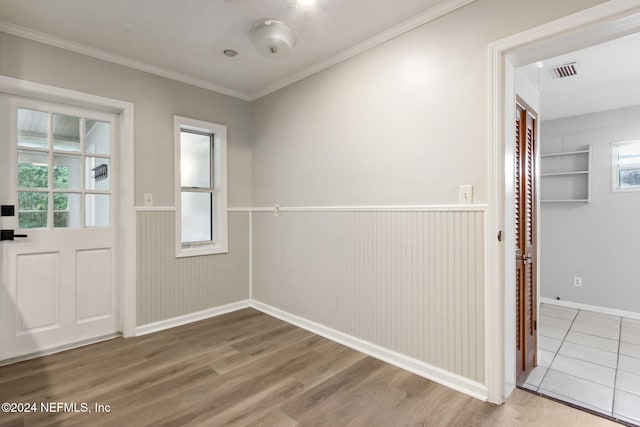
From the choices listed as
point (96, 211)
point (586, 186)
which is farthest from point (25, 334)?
point (586, 186)

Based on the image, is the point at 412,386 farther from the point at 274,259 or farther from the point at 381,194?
the point at 274,259

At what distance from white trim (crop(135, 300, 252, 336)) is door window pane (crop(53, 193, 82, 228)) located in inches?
43.2

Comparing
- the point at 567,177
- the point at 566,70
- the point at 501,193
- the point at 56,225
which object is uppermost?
the point at 566,70

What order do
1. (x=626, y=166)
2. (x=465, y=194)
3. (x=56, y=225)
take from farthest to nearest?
(x=626, y=166) → (x=56, y=225) → (x=465, y=194)

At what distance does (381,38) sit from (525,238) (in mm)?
1852

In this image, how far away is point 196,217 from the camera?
361 cm

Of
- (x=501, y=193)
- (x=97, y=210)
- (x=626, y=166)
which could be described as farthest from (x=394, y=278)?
(x=626, y=166)

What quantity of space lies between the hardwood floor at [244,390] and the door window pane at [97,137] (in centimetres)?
171

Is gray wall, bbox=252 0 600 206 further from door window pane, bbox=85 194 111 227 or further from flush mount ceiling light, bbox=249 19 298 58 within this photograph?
door window pane, bbox=85 194 111 227

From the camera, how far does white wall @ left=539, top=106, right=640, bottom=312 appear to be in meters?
3.89

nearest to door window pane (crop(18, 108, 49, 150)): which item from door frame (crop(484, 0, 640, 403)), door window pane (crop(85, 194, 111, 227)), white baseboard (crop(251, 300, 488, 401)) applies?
door window pane (crop(85, 194, 111, 227))

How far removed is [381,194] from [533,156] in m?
1.25

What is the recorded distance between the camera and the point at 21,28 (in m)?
2.41

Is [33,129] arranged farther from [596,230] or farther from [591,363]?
[596,230]
